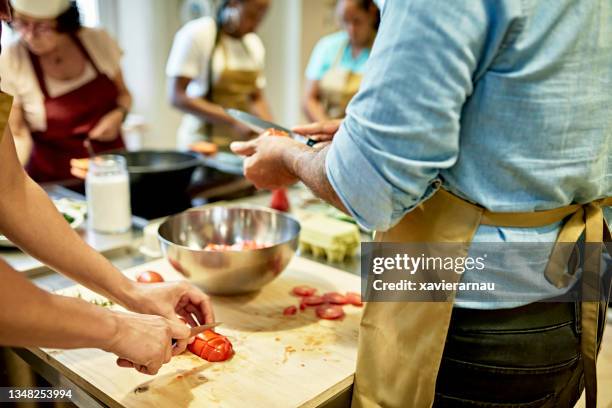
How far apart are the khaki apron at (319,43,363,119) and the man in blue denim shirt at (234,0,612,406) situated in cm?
215

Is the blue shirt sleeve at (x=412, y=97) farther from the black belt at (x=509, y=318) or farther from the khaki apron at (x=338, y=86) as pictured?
the khaki apron at (x=338, y=86)

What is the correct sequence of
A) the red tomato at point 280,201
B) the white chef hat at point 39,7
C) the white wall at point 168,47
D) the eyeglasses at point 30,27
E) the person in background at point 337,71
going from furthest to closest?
the white wall at point 168,47, the person in background at point 337,71, the eyeglasses at point 30,27, the white chef hat at point 39,7, the red tomato at point 280,201

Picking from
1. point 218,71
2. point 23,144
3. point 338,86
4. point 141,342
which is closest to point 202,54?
point 218,71

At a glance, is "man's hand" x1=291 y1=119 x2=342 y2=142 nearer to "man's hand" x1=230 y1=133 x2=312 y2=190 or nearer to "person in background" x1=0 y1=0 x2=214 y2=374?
"man's hand" x1=230 y1=133 x2=312 y2=190

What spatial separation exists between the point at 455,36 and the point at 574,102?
0.67 ft

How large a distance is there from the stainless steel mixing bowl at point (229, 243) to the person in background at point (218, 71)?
134cm

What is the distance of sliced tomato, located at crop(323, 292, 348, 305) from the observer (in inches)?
45.6

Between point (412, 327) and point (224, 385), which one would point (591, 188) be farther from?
point (224, 385)

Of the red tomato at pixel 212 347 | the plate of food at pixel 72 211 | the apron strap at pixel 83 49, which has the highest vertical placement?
the apron strap at pixel 83 49

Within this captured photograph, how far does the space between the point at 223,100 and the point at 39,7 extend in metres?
1.05

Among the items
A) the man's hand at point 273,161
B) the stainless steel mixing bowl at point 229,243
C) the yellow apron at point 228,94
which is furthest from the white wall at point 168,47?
the man's hand at point 273,161

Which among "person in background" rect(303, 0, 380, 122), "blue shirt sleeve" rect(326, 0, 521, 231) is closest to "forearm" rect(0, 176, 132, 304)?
"blue shirt sleeve" rect(326, 0, 521, 231)

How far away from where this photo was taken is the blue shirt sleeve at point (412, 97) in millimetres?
659

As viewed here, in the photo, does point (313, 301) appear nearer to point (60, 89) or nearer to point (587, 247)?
point (587, 247)
